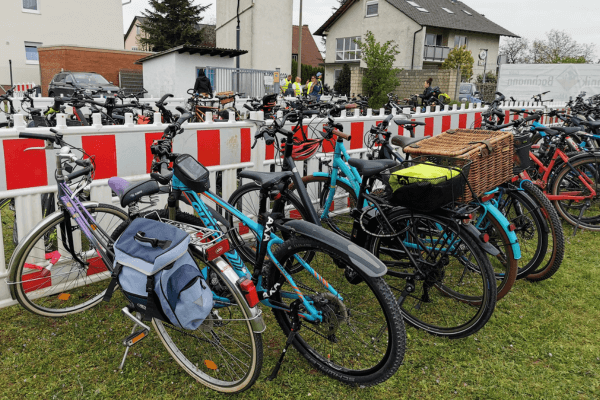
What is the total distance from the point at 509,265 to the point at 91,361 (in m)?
2.82

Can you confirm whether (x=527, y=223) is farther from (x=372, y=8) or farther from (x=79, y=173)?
(x=372, y=8)

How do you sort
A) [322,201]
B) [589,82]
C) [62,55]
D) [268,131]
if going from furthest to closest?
[62,55]
[589,82]
[322,201]
[268,131]

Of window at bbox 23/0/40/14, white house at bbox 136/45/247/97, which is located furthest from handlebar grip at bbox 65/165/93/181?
window at bbox 23/0/40/14

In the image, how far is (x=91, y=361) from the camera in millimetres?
2855

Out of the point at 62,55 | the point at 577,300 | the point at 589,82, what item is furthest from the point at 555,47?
the point at 577,300

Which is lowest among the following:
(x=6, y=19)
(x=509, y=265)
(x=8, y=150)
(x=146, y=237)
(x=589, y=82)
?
(x=509, y=265)

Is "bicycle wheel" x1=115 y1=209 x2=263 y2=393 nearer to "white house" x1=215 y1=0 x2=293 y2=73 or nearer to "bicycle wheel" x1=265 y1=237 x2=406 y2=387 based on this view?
"bicycle wheel" x1=265 y1=237 x2=406 y2=387

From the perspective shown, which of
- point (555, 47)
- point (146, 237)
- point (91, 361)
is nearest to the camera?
point (146, 237)

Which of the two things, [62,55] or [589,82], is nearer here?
[589,82]

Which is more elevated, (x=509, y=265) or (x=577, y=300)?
(x=509, y=265)

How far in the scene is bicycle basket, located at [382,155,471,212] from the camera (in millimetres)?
2844

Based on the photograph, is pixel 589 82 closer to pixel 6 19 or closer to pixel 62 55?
pixel 62 55

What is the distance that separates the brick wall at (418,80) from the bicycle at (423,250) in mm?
26680

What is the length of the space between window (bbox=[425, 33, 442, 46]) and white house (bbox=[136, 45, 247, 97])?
24.3 meters
